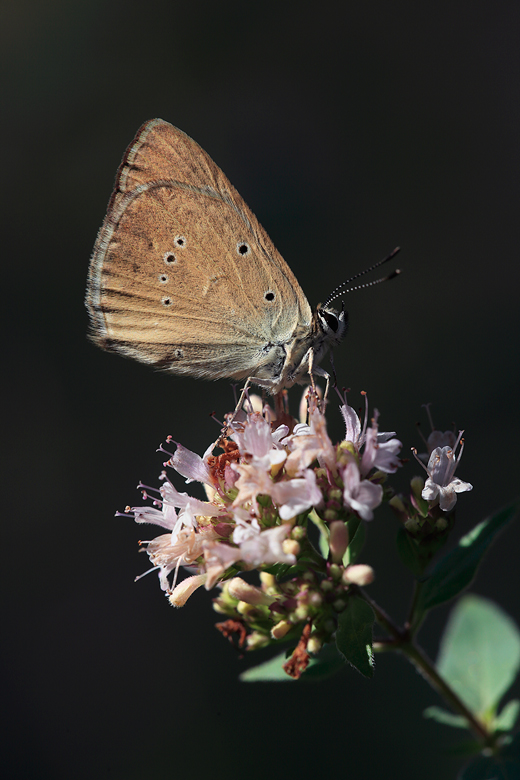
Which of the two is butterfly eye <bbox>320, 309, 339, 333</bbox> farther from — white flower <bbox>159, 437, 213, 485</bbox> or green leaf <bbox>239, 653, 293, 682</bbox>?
green leaf <bbox>239, 653, 293, 682</bbox>

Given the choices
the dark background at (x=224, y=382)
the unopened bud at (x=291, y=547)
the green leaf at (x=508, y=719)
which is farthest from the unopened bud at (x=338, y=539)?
the dark background at (x=224, y=382)

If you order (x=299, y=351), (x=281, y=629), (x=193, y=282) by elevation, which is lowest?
(x=281, y=629)

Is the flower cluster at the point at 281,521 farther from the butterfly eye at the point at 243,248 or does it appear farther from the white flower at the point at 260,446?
the butterfly eye at the point at 243,248

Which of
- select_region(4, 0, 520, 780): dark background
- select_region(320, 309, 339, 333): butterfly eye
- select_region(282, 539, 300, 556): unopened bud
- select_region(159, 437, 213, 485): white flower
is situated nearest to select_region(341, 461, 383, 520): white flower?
select_region(282, 539, 300, 556): unopened bud

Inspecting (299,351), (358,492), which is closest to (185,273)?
(299,351)

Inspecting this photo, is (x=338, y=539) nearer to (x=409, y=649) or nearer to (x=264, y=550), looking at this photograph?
(x=264, y=550)

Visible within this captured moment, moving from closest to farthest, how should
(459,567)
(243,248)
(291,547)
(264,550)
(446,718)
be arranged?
(264,550)
(291,547)
(459,567)
(446,718)
(243,248)
